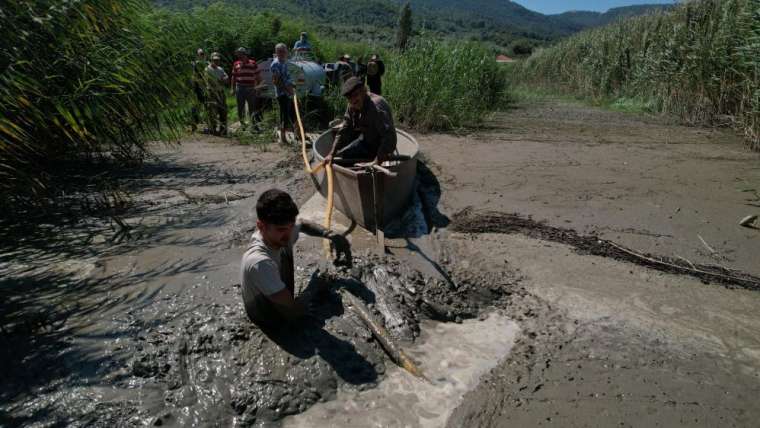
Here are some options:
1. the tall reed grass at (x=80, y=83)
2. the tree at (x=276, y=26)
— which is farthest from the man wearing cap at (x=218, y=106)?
the tree at (x=276, y=26)

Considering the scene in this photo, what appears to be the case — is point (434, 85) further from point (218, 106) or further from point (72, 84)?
point (72, 84)

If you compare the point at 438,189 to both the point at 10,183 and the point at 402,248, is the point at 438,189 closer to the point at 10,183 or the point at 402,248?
the point at 402,248

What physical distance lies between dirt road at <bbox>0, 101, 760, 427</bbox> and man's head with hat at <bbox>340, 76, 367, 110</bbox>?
5.32 ft

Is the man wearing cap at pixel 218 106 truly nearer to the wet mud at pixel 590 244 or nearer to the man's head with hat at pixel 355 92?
the man's head with hat at pixel 355 92

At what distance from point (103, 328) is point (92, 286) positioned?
2.58 ft

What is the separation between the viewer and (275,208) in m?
2.88

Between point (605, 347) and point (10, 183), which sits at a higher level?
point (10, 183)

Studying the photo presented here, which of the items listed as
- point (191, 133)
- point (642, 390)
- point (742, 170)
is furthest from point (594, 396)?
point (191, 133)

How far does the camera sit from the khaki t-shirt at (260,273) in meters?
2.94

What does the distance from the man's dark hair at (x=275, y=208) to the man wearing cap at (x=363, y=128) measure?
9.93 ft

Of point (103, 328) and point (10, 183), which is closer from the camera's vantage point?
point (103, 328)

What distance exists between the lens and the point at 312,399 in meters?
3.07

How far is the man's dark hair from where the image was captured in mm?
2879

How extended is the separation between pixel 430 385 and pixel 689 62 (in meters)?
11.8
